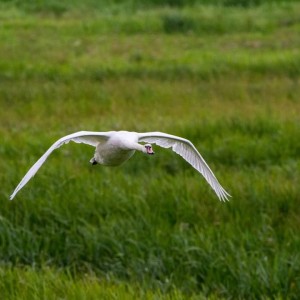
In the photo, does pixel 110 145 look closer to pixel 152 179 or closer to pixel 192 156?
pixel 192 156

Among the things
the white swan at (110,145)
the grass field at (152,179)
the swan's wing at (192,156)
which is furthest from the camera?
the grass field at (152,179)

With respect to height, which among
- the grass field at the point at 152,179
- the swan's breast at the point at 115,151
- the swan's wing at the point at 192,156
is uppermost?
the swan's breast at the point at 115,151

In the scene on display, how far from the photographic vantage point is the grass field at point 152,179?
5.18m

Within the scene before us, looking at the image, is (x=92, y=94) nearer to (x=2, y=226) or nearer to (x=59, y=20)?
(x=2, y=226)

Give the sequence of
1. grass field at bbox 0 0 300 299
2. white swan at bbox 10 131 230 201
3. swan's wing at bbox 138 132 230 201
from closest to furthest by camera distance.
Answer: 1. white swan at bbox 10 131 230 201
2. swan's wing at bbox 138 132 230 201
3. grass field at bbox 0 0 300 299

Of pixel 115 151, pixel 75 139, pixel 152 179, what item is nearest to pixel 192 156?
pixel 75 139

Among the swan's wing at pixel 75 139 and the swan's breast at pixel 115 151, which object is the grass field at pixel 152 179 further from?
the swan's breast at pixel 115 151

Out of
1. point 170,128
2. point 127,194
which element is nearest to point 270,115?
point 170,128

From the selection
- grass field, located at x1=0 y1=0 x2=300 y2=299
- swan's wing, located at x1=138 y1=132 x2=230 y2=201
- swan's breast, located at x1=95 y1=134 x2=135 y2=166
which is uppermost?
swan's breast, located at x1=95 y1=134 x2=135 y2=166

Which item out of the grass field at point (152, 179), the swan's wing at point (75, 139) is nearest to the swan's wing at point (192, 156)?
the swan's wing at point (75, 139)

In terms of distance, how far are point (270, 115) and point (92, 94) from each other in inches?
102

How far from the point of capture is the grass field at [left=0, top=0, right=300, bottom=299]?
5.18 metres

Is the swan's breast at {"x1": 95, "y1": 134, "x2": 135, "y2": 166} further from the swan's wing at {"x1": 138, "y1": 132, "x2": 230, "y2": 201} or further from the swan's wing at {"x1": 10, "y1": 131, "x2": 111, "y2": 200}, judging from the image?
the swan's wing at {"x1": 138, "y1": 132, "x2": 230, "y2": 201}

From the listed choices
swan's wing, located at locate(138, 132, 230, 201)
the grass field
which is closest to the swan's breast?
swan's wing, located at locate(138, 132, 230, 201)
